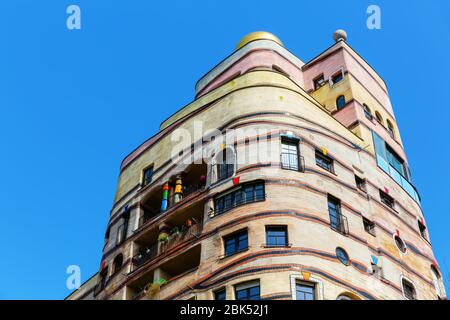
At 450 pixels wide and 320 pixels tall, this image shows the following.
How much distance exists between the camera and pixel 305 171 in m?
25.6

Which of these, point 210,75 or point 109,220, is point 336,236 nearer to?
point 109,220

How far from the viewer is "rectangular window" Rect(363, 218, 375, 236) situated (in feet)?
88.7

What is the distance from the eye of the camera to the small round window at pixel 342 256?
2375 cm

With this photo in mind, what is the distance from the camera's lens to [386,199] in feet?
97.9

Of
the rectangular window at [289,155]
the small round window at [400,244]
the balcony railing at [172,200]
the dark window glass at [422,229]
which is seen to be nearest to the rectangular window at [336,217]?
the rectangular window at [289,155]

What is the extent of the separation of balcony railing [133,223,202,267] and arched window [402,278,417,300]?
8191mm

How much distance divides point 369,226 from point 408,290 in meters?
2.88

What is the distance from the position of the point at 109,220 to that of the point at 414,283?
13317 millimetres

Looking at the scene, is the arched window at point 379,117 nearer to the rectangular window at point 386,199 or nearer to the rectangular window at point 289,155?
the rectangular window at point 386,199

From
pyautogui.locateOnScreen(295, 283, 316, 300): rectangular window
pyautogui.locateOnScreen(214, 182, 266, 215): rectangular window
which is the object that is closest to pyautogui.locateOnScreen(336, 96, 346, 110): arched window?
pyautogui.locateOnScreen(214, 182, 266, 215): rectangular window

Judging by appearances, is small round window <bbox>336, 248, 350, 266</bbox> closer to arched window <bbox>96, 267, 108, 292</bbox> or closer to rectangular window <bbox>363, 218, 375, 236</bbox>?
rectangular window <bbox>363, 218, 375, 236</bbox>

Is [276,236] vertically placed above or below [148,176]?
below

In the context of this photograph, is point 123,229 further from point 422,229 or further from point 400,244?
point 422,229

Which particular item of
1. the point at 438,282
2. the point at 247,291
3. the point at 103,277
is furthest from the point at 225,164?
the point at 438,282
